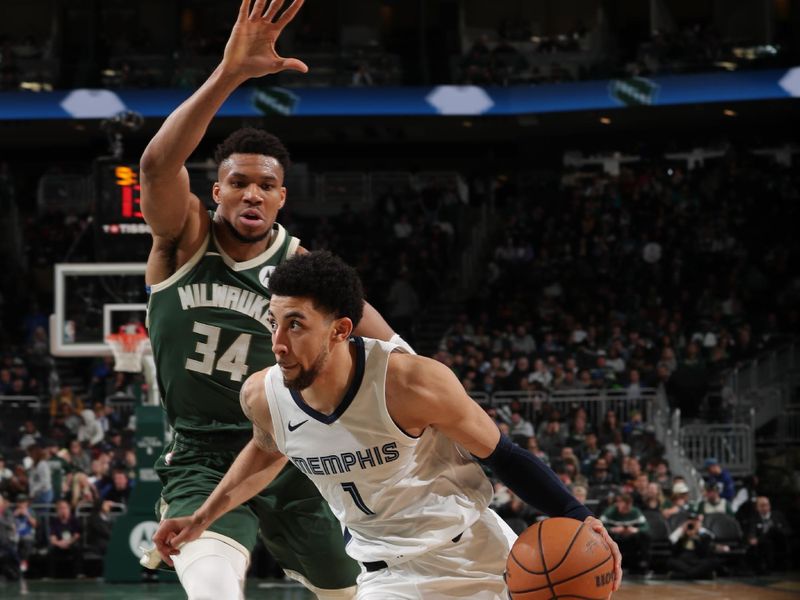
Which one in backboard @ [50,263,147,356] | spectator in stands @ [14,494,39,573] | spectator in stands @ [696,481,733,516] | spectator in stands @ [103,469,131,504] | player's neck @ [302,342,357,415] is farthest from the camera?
spectator in stands @ [103,469,131,504]

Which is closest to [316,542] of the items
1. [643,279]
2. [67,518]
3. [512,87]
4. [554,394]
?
[67,518]

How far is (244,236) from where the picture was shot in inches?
184

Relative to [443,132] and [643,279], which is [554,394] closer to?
[643,279]

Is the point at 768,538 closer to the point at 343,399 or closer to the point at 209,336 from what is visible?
the point at 209,336

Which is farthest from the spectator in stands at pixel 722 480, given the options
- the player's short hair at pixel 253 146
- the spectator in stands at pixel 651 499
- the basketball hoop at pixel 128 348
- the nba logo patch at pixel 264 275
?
the player's short hair at pixel 253 146

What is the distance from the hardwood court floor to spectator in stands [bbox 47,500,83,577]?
1.39ft

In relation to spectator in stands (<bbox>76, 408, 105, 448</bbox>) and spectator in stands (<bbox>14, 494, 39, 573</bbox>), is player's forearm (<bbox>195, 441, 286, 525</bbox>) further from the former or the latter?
spectator in stands (<bbox>76, 408, 105, 448</bbox>)

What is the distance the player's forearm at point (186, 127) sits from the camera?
4.09 m

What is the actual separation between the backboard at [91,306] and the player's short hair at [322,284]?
8281mm

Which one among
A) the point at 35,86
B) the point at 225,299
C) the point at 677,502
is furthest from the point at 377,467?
the point at 35,86

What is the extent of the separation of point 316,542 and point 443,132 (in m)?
21.3

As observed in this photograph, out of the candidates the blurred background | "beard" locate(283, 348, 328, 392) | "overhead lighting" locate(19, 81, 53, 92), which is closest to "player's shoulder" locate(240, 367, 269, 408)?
"beard" locate(283, 348, 328, 392)

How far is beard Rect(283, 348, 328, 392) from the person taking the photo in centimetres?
375

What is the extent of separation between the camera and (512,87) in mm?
22703
